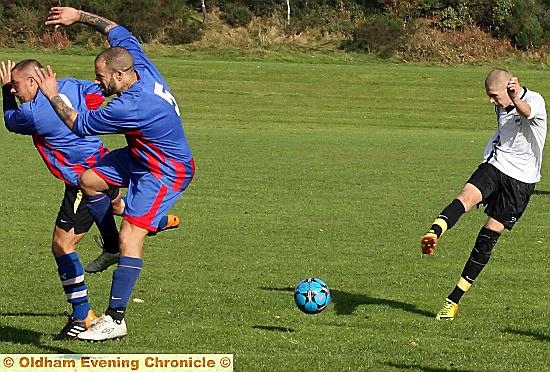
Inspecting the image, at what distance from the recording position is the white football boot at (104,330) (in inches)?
287

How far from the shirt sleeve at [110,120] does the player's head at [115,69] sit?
0.38ft

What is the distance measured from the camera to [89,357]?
271 inches

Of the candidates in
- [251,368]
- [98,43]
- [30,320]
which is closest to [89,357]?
[251,368]

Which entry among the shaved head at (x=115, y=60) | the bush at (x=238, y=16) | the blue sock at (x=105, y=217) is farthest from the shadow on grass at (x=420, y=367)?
the bush at (x=238, y=16)

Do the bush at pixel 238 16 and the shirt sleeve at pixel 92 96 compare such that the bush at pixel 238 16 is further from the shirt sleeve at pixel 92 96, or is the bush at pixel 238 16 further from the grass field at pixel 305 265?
the shirt sleeve at pixel 92 96

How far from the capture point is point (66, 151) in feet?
27.1

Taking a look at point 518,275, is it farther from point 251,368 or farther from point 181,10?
point 181,10

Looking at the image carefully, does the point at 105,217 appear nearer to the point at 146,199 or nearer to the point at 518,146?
the point at 146,199

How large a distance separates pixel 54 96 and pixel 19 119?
97cm

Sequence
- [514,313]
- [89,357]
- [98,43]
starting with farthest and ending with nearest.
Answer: [98,43]
[514,313]
[89,357]

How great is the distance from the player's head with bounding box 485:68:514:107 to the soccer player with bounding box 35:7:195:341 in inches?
111

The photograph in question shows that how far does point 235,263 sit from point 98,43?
35.2 metres

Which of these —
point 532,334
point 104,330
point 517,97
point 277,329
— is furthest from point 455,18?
point 104,330

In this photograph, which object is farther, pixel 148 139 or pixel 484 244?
pixel 484 244
